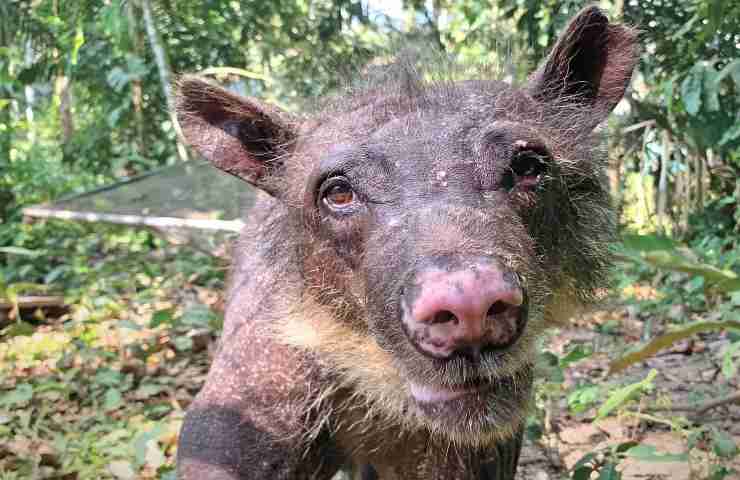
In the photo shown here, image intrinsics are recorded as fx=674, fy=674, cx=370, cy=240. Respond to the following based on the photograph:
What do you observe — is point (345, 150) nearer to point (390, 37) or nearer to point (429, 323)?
point (429, 323)

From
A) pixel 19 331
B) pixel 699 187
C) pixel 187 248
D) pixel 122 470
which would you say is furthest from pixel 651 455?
pixel 187 248

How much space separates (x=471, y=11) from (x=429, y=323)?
4.62 m

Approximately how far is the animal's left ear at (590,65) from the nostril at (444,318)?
1384 millimetres

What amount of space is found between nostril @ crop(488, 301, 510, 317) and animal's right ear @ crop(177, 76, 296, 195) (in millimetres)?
1398

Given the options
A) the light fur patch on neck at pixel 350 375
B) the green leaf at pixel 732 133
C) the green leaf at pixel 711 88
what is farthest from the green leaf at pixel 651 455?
the green leaf at pixel 711 88

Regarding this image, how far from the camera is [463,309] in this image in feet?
5.40

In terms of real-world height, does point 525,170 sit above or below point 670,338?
above

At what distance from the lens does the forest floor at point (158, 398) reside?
358 centimetres

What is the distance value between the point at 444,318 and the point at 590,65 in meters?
1.66

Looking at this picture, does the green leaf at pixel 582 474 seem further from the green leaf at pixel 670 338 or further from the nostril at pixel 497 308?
the nostril at pixel 497 308

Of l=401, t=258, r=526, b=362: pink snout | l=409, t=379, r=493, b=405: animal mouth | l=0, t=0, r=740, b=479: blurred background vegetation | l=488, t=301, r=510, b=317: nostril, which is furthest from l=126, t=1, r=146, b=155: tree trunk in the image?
l=488, t=301, r=510, b=317: nostril

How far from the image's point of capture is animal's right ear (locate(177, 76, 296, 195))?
9.04ft

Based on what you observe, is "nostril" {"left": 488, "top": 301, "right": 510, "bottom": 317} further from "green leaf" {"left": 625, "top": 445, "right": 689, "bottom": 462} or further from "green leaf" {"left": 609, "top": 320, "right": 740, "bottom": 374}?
"green leaf" {"left": 625, "top": 445, "right": 689, "bottom": 462}

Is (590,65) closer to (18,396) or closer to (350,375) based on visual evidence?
(350,375)
